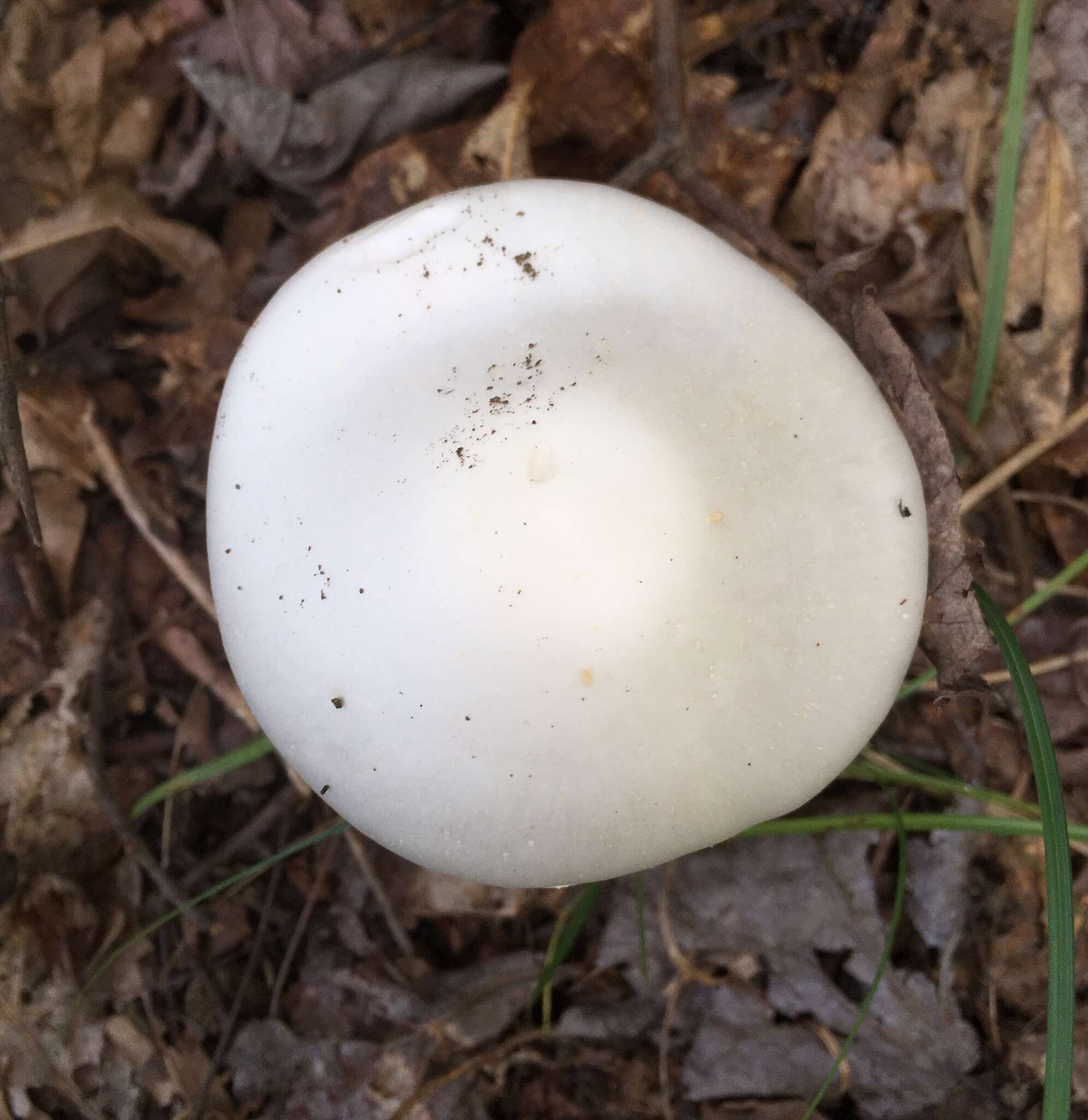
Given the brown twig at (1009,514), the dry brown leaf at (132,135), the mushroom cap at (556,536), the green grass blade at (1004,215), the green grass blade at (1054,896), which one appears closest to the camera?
the mushroom cap at (556,536)

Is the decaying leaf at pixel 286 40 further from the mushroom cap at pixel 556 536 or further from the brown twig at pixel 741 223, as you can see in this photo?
the mushroom cap at pixel 556 536

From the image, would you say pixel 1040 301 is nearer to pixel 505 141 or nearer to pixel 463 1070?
pixel 505 141

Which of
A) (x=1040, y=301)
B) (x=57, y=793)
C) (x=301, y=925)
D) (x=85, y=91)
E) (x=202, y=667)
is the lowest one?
(x=301, y=925)

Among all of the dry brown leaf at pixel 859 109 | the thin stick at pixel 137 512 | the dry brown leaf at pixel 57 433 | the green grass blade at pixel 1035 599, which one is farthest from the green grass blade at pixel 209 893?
the dry brown leaf at pixel 859 109

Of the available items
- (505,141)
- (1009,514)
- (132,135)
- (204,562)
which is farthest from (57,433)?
(1009,514)

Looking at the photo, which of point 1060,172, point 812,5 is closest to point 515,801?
point 1060,172

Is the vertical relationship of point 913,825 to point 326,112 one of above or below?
below
